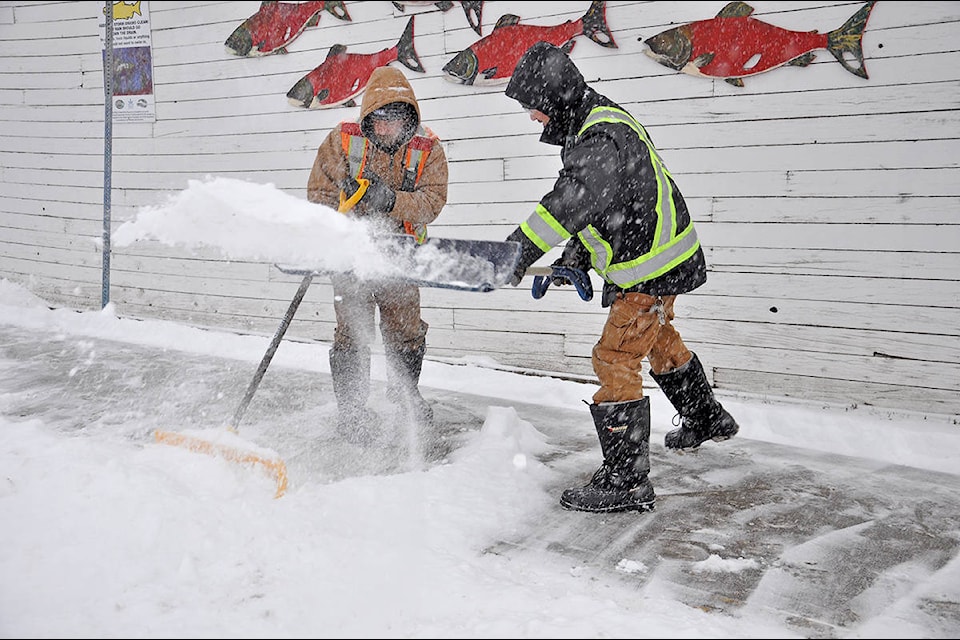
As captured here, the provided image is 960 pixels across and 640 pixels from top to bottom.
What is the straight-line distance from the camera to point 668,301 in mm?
3361

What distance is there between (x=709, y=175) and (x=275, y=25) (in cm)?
375

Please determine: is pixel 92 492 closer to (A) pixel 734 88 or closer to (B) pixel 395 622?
(B) pixel 395 622

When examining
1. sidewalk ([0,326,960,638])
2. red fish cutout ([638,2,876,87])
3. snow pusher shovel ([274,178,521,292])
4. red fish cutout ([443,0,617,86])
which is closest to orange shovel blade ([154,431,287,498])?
sidewalk ([0,326,960,638])

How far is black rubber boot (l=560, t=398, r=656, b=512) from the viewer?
311cm

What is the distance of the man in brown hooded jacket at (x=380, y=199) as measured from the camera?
12.3 ft

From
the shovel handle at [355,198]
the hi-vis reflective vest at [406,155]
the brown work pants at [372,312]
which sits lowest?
the brown work pants at [372,312]

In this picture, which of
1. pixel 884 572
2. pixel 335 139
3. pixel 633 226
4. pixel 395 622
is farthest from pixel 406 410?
pixel 884 572

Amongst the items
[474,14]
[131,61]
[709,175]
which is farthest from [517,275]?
[131,61]

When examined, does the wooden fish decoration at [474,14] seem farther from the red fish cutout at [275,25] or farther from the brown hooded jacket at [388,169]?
the brown hooded jacket at [388,169]

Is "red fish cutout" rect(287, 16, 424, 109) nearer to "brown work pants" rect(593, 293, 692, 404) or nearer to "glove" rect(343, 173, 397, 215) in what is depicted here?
"glove" rect(343, 173, 397, 215)

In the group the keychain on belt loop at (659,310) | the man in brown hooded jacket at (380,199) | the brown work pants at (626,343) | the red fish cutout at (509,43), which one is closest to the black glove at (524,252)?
the brown work pants at (626,343)

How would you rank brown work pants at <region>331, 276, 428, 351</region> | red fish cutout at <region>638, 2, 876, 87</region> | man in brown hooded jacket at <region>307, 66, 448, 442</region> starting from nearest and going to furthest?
man in brown hooded jacket at <region>307, 66, 448, 442</region> < brown work pants at <region>331, 276, 428, 351</region> < red fish cutout at <region>638, 2, 876, 87</region>

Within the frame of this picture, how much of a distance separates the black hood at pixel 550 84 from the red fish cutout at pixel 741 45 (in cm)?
174

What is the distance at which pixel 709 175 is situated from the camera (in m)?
4.62
